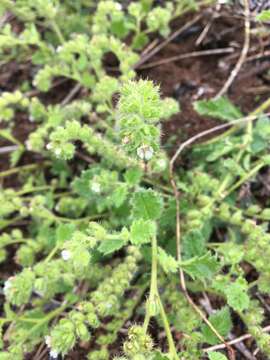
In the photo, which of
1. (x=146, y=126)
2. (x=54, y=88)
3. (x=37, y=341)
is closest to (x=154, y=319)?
(x=37, y=341)

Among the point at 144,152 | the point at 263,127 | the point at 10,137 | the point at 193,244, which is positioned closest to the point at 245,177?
the point at 263,127

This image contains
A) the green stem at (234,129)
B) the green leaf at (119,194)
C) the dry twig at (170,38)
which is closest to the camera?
the green leaf at (119,194)

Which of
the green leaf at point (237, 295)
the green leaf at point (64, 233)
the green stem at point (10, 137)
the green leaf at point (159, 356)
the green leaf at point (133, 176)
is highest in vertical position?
the green leaf at point (133, 176)

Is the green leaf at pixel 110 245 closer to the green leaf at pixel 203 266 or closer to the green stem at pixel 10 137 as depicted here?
the green leaf at pixel 203 266

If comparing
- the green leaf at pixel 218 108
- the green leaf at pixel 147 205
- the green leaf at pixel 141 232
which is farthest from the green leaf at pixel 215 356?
the green leaf at pixel 218 108

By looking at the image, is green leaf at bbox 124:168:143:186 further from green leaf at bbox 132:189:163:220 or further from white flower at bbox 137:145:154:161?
white flower at bbox 137:145:154:161

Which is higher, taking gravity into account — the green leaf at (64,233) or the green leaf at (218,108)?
the green leaf at (218,108)

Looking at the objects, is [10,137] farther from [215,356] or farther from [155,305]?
[215,356]

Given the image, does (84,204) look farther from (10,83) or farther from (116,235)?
(10,83)

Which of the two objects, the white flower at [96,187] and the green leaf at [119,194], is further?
the white flower at [96,187]
